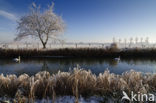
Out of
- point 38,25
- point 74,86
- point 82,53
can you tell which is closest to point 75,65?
point 82,53

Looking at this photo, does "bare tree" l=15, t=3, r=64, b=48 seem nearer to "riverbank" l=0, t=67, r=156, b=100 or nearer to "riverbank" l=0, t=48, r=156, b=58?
"riverbank" l=0, t=48, r=156, b=58

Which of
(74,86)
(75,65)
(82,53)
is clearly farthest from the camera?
(82,53)

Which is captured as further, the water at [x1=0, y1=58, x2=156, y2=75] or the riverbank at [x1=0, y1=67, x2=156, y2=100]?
the water at [x1=0, y1=58, x2=156, y2=75]

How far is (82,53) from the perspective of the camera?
34.4ft

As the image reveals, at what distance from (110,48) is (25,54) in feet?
28.9

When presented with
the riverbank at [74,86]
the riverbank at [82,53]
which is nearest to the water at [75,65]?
the riverbank at [74,86]

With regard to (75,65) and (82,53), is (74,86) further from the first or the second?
(82,53)

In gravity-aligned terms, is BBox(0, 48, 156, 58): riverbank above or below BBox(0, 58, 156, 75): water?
above

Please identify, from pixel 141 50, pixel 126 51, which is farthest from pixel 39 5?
pixel 141 50

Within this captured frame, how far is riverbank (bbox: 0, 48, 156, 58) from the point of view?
1034cm

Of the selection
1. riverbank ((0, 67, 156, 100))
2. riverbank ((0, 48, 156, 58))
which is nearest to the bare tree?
riverbank ((0, 48, 156, 58))

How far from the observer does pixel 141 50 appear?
417 inches

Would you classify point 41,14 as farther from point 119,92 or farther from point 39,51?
point 119,92

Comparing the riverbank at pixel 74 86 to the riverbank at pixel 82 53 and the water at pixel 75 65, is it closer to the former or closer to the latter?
the water at pixel 75 65
